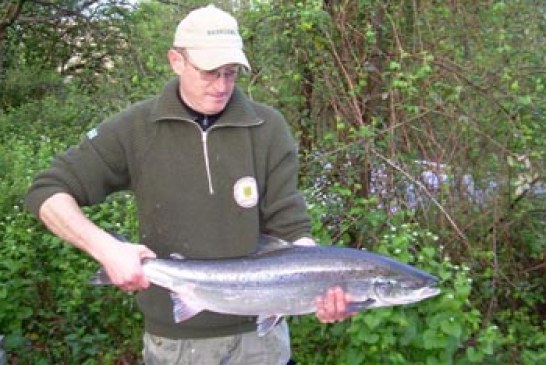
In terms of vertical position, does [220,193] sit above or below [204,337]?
above

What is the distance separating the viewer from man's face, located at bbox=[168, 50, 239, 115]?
3.32 metres

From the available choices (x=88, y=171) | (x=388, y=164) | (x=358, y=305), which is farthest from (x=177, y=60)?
(x=388, y=164)

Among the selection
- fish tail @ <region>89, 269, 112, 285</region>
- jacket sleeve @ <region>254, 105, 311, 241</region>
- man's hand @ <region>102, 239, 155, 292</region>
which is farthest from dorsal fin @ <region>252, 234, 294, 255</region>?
fish tail @ <region>89, 269, 112, 285</region>

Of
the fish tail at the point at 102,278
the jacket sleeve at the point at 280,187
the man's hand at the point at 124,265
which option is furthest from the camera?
the jacket sleeve at the point at 280,187

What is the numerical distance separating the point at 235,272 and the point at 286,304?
0.24 m

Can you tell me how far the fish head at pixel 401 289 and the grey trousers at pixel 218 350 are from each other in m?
0.52

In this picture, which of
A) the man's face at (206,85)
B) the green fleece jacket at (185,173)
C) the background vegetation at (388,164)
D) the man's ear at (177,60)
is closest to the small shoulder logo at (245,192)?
the green fleece jacket at (185,173)

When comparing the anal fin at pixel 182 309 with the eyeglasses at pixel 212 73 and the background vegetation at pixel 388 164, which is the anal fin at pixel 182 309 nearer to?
the eyeglasses at pixel 212 73

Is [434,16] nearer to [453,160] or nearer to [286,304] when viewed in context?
[453,160]

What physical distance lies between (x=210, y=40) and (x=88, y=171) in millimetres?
703

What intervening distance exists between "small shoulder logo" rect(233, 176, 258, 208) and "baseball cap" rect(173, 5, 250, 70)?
465mm

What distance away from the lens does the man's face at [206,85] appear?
3318 millimetres

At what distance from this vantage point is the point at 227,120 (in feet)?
11.1


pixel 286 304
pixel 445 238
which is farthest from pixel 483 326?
pixel 286 304
